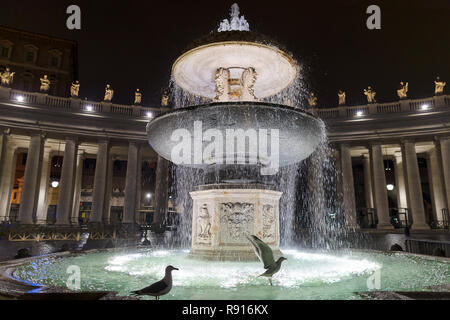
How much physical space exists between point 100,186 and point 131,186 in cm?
311

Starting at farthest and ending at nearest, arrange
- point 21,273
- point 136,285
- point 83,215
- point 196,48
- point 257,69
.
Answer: point 83,215 < point 257,69 < point 196,48 < point 21,273 < point 136,285

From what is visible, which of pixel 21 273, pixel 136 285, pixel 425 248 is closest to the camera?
pixel 136 285

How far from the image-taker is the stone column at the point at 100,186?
31781mm

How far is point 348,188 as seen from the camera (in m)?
34.2

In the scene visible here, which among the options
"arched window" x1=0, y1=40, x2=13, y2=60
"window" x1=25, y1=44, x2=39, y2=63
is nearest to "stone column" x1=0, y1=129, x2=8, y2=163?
"arched window" x1=0, y1=40, x2=13, y2=60

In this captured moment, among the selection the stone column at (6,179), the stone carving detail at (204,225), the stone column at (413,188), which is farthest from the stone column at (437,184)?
the stone column at (6,179)

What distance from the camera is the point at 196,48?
10.1 m

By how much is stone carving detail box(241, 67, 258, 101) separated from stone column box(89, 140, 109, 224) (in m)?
25.4

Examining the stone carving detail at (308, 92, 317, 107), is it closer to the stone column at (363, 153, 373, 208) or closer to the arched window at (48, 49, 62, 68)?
the stone column at (363, 153, 373, 208)

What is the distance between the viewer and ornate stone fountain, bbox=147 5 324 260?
26.2 ft

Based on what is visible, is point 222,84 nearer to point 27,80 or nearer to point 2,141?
point 2,141
